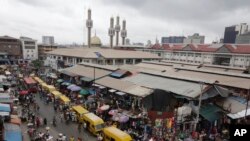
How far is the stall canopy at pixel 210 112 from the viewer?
22.9 m

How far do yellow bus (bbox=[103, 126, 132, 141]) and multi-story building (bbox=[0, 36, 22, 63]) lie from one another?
78.1 metres

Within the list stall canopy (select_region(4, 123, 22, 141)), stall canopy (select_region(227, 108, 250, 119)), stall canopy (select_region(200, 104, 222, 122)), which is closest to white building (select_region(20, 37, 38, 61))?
stall canopy (select_region(4, 123, 22, 141))

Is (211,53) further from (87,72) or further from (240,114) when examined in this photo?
(240,114)

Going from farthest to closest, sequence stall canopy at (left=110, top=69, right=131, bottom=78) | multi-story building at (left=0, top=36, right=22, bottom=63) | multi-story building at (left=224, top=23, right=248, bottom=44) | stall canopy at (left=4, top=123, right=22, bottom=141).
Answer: multi-story building at (left=224, top=23, right=248, bottom=44) → multi-story building at (left=0, top=36, right=22, bottom=63) → stall canopy at (left=110, top=69, right=131, bottom=78) → stall canopy at (left=4, top=123, right=22, bottom=141)

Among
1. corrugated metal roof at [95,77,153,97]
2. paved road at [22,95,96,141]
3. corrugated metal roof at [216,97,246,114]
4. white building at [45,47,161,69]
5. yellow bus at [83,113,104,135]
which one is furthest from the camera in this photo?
white building at [45,47,161,69]

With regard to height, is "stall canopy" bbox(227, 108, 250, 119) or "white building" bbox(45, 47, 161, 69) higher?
"white building" bbox(45, 47, 161, 69)

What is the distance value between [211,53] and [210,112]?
50.0 meters

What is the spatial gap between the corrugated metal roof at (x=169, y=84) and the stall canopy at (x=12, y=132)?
705 inches

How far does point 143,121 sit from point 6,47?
79.0 m

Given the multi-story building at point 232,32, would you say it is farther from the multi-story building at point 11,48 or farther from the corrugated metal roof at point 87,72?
the multi-story building at point 11,48

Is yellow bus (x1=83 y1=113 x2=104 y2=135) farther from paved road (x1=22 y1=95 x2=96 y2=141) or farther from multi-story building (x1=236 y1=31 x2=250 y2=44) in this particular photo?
multi-story building (x1=236 y1=31 x2=250 y2=44)

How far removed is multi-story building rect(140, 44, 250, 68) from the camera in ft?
198

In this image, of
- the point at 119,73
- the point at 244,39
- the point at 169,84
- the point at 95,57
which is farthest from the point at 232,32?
the point at 169,84

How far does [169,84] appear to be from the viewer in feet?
95.3
